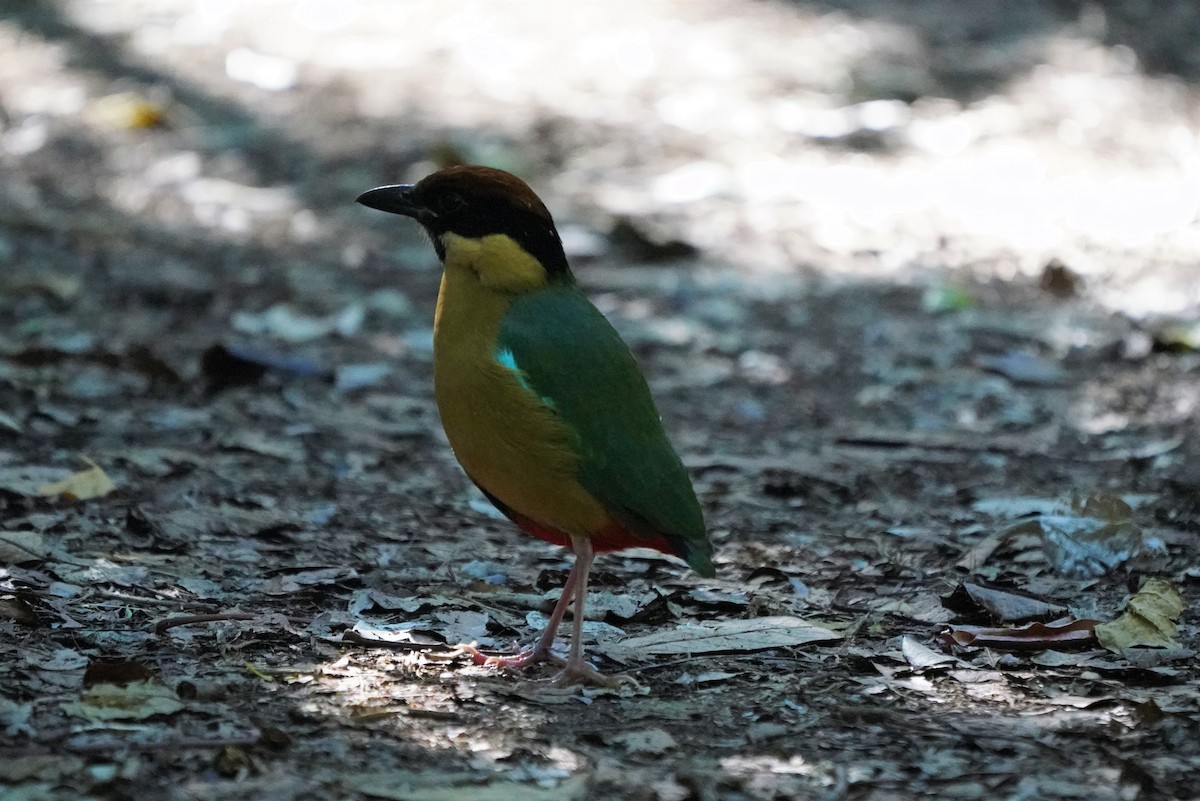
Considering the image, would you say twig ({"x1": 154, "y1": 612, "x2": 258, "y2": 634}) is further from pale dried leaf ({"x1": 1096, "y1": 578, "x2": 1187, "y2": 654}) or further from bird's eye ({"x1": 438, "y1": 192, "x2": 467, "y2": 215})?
pale dried leaf ({"x1": 1096, "y1": 578, "x2": 1187, "y2": 654})

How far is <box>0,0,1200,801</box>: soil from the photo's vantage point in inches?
129

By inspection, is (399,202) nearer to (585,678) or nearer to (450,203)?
(450,203)

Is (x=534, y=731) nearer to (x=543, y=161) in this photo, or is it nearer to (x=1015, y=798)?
(x=1015, y=798)

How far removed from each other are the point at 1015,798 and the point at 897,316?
15.2ft

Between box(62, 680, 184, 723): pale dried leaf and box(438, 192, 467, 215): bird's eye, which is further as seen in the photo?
box(438, 192, 467, 215): bird's eye

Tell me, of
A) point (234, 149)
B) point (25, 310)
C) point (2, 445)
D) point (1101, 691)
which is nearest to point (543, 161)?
point (234, 149)

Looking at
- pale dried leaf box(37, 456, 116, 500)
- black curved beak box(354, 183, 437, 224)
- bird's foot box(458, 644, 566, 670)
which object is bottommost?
bird's foot box(458, 644, 566, 670)

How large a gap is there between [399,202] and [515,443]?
2.78 ft

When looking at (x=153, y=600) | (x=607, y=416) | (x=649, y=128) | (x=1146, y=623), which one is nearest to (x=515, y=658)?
(x=607, y=416)

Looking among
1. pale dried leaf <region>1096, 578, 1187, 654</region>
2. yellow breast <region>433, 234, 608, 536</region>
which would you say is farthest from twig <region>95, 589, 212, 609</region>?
pale dried leaf <region>1096, 578, 1187, 654</region>

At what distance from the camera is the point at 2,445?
5355 millimetres

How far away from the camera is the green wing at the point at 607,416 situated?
3.85m

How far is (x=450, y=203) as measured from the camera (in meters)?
4.14

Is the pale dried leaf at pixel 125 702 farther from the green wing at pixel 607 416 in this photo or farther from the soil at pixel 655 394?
the green wing at pixel 607 416
